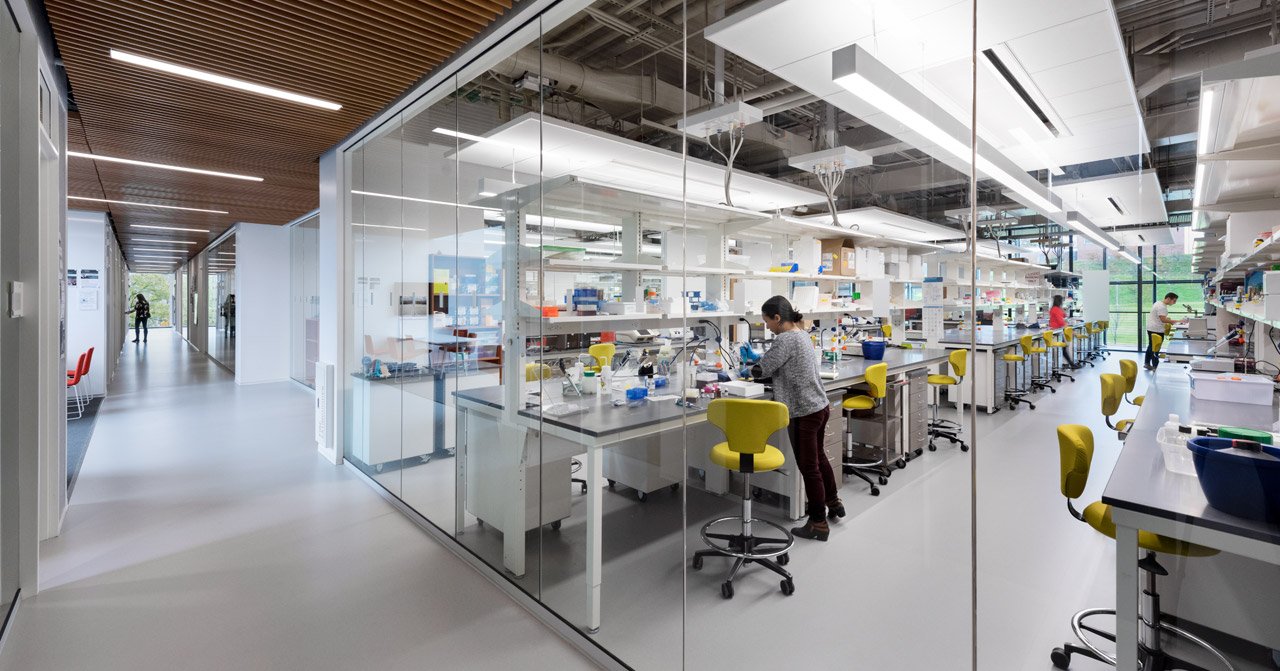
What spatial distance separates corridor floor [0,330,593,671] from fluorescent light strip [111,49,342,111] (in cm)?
300

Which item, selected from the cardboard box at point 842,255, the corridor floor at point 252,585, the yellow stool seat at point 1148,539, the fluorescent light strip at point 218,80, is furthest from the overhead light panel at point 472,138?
the yellow stool seat at point 1148,539

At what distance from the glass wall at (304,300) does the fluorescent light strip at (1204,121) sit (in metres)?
10.1

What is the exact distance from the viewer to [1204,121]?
1.06m

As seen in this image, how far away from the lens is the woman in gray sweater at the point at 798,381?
226 cm

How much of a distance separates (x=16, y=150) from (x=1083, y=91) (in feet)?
14.3

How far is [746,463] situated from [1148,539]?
151cm

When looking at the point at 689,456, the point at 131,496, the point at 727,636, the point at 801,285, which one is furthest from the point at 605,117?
the point at 131,496

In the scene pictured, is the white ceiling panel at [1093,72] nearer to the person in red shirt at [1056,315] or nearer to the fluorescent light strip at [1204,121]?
the fluorescent light strip at [1204,121]

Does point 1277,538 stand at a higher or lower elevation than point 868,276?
lower

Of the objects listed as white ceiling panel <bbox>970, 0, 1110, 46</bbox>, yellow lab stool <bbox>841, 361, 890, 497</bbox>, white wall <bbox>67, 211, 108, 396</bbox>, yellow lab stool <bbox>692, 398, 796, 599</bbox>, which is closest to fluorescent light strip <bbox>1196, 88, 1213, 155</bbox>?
white ceiling panel <bbox>970, 0, 1110, 46</bbox>

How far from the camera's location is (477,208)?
336 cm

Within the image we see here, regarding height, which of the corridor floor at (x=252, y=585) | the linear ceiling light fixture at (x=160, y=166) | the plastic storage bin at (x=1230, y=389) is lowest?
the corridor floor at (x=252, y=585)

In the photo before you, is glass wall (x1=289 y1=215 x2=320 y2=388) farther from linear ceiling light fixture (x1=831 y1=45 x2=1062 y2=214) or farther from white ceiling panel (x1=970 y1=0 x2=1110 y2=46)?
white ceiling panel (x1=970 y1=0 x2=1110 y2=46)

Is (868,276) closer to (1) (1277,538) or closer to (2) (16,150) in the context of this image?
(1) (1277,538)
